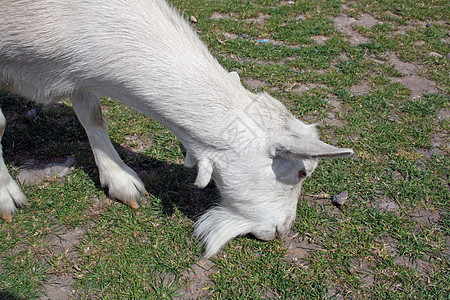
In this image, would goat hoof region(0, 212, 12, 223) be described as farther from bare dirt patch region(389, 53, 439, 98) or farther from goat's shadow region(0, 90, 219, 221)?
bare dirt patch region(389, 53, 439, 98)

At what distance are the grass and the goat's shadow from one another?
0.02 metres

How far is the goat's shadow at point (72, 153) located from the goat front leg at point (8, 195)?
22.1 inches

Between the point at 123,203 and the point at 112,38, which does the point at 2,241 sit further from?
the point at 112,38

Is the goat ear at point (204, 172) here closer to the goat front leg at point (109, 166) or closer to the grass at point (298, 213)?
the grass at point (298, 213)

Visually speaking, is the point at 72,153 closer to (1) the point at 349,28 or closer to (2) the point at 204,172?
(2) the point at 204,172

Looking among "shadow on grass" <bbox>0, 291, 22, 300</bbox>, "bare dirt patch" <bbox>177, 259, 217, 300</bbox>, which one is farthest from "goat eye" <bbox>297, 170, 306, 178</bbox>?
"shadow on grass" <bbox>0, 291, 22, 300</bbox>

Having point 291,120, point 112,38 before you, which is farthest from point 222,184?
point 112,38

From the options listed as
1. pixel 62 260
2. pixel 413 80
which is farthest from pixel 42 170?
pixel 413 80

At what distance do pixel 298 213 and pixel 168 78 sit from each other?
6.32 ft

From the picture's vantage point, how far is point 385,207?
3.80m

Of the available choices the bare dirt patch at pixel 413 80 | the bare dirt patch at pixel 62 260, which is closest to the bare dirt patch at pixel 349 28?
the bare dirt patch at pixel 413 80

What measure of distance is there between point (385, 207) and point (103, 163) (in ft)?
9.33

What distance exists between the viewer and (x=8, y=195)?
11.2ft

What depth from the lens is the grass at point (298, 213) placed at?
3.07 m
